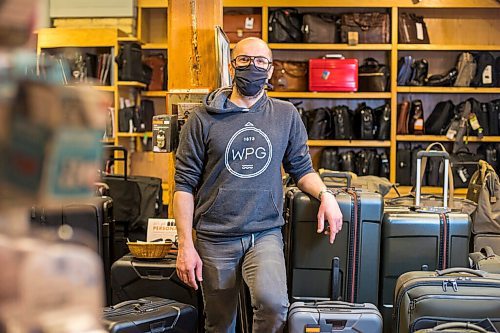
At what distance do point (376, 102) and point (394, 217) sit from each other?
4.97 metres

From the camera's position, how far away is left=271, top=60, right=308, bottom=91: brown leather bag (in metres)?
8.31

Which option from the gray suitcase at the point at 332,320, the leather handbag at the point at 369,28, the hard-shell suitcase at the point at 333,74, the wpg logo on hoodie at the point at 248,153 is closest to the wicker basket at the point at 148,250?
the wpg logo on hoodie at the point at 248,153

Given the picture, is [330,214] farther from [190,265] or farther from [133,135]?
[133,135]

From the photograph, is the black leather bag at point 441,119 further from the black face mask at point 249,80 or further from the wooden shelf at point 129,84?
the black face mask at point 249,80

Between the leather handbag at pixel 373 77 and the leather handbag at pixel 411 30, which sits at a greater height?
the leather handbag at pixel 411 30

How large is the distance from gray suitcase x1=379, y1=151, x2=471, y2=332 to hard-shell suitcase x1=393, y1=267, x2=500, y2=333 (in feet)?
1.95

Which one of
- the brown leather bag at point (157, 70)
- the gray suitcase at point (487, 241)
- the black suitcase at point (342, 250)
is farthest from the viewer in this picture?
the brown leather bag at point (157, 70)

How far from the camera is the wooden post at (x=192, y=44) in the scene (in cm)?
427

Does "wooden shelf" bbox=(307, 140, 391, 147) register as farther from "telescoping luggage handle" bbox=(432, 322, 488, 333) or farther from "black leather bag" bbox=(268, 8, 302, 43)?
"telescoping luggage handle" bbox=(432, 322, 488, 333)

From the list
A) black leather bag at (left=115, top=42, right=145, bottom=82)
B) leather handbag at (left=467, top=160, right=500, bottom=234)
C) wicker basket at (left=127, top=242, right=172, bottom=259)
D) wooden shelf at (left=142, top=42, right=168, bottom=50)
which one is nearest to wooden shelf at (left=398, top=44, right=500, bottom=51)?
wooden shelf at (left=142, top=42, right=168, bottom=50)

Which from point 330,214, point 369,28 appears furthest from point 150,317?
point 369,28

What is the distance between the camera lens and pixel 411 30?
8352 millimetres

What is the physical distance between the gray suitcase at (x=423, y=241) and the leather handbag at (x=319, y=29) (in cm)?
484

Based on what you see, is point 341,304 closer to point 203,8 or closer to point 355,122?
point 203,8
